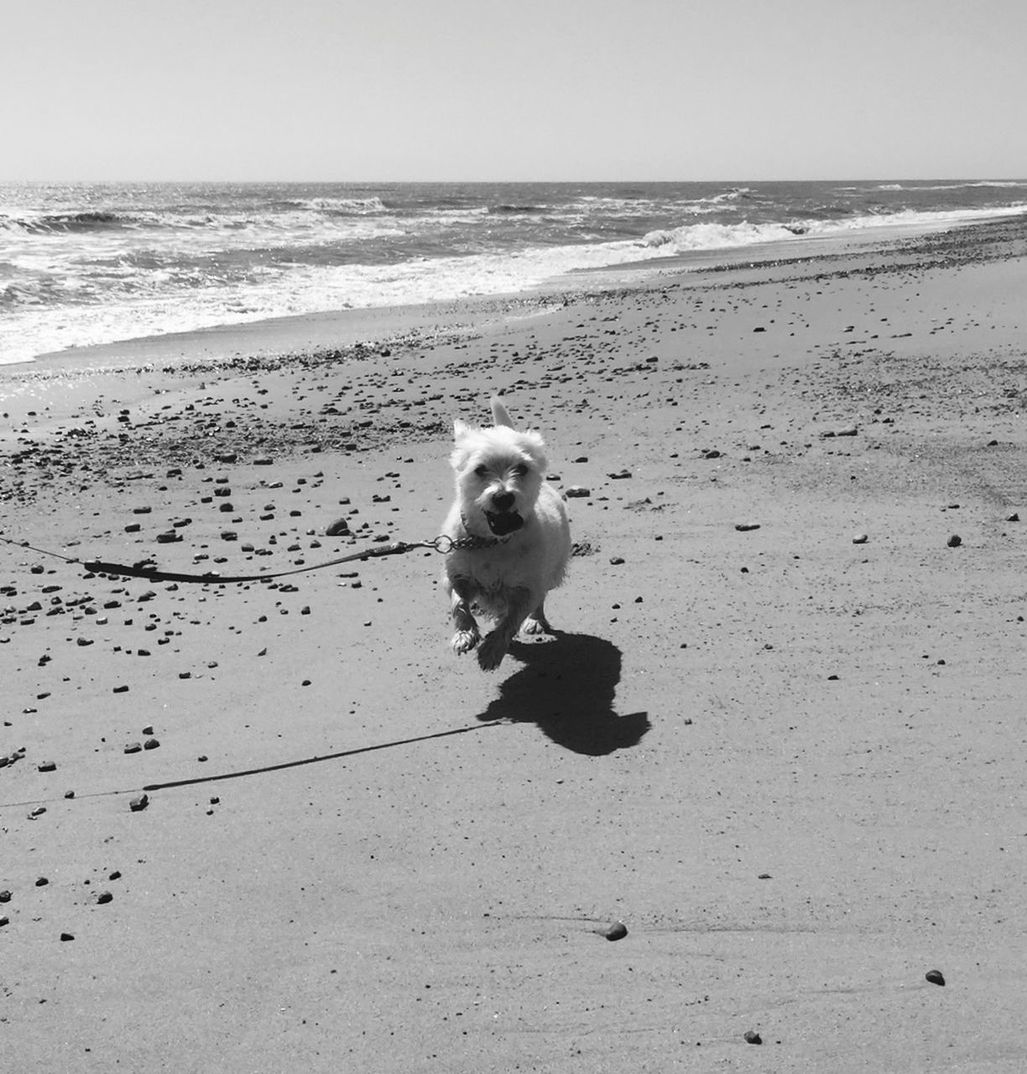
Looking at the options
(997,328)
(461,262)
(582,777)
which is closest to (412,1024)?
(582,777)

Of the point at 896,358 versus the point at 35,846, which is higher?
the point at 896,358

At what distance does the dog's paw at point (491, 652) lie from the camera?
4.85 m

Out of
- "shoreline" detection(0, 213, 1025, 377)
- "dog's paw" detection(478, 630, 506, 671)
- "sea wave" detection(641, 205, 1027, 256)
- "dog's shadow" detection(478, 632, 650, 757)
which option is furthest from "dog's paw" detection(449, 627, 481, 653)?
"sea wave" detection(641, 205, 1027, 256)

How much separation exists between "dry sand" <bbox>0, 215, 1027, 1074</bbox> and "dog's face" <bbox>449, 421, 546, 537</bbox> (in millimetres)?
769

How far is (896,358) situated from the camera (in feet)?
35.7

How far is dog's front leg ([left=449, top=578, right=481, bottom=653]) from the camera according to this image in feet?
16.3

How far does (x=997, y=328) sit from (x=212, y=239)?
29.6m

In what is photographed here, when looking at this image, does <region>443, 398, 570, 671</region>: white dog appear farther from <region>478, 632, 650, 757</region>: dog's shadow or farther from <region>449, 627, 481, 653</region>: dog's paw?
<region>478, 632, 650, 757</region>: dog's shadow

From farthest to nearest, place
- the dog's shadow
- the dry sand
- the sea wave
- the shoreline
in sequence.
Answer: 1. the sea wave
2. the shoreline
3. the dog's shadow
4. the dry sand

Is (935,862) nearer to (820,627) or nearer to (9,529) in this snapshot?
(820,627)

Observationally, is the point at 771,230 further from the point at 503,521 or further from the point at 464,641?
the point at 464,641

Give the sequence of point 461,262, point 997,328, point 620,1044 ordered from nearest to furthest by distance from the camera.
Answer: point 620,1044, point 997,328, point 461,262

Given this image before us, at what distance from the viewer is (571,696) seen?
192 inches

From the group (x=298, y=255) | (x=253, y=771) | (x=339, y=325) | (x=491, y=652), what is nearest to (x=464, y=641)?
(x=491, y=652)
